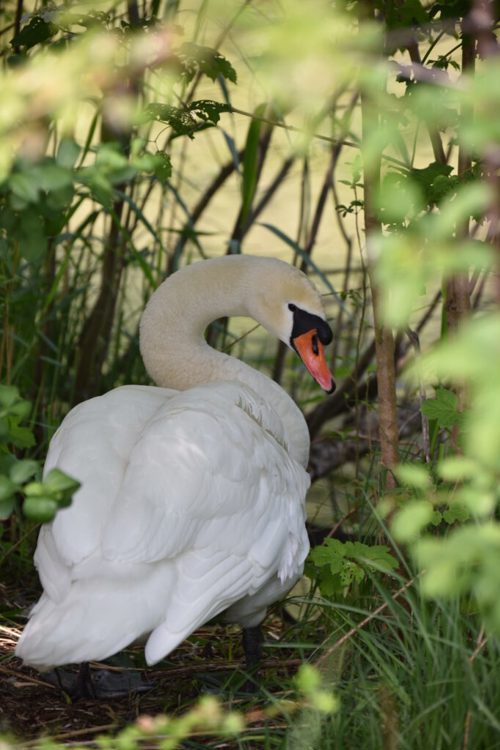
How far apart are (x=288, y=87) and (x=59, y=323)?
136 inches

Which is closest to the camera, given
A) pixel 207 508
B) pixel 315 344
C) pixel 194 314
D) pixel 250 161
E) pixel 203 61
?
pixel 207 508

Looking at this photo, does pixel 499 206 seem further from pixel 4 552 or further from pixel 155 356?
pixel 4 552

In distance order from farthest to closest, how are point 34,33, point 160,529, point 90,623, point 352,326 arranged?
point 352,326 → point 34,33 → point 160,529 → point 90,623

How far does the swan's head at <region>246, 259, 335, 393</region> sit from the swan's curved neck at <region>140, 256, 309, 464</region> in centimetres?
9

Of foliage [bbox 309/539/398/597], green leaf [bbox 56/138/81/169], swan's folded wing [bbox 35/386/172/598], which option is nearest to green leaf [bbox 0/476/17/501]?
green leaf [bbox 56/138/81/169]

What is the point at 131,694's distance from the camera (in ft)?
10.5

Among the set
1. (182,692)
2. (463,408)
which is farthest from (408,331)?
(182,692)

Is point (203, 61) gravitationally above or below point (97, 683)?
above

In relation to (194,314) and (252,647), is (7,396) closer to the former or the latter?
(252,647)

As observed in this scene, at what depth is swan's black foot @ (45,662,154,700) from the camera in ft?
10.4

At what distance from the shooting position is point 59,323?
476 centimetres

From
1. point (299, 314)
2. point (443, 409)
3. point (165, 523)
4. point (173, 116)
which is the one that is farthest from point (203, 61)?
point (165, 523)

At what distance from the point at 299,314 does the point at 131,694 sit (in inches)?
49.6

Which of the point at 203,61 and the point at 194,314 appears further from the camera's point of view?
the point at 194,314
